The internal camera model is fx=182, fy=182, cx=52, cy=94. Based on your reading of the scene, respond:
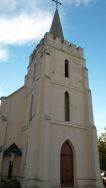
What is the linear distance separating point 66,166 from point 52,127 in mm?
3431

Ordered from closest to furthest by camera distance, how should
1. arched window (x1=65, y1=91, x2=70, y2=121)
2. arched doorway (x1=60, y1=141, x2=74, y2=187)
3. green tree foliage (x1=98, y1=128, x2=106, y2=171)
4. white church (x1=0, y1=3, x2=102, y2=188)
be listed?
white church (x1=0, y1=3, x2=102, y2=188) < arched doorway (x1=60, y1=141, x2=74, y2=187) < arched window (x1=65, y1=91, x2=70, y2=121) < green tree foliage (x1=98, y1=128, x2=106, y2=171)

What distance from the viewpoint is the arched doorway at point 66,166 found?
14695 millimetres

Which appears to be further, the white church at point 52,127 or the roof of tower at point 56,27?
the roof of tower at point 56,27

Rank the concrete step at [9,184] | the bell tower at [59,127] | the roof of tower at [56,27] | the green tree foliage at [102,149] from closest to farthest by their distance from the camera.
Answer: the bell tower at [59,127] → the concrete step at [9,184] → the roof of tower at [56,27] → the green tree foliage at [102,149]

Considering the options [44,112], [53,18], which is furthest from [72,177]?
[53,18]

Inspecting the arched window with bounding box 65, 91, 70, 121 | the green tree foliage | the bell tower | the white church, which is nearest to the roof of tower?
the white church

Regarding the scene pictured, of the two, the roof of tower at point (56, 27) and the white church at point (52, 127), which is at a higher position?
the roof of tower at point (56, 27)

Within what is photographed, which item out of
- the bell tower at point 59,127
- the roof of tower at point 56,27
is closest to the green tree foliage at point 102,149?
the bell tower at point 59,127

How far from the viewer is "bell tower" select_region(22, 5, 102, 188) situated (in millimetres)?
13875

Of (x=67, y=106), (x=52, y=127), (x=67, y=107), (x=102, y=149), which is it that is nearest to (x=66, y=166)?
(x=52, y=127)

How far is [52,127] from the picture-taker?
50.8 feet

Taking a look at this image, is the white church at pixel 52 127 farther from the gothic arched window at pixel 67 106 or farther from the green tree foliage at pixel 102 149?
the green tree foliage at pixel 102 149

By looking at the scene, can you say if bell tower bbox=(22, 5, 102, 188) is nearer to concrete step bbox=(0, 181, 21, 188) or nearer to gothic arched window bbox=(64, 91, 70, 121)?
gothic arched window bbox=(64, 91, 70, 121)

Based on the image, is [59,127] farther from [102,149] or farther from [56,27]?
[102,149]
